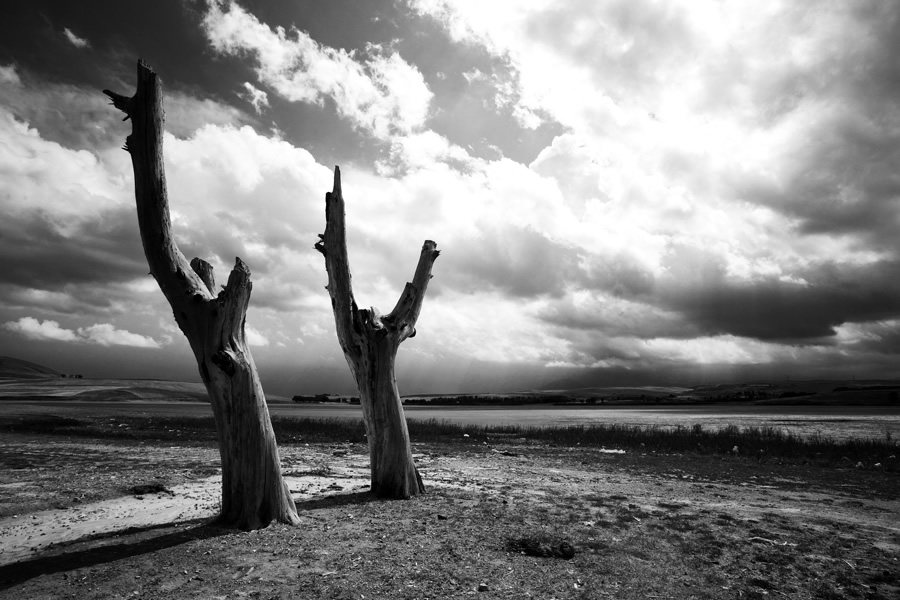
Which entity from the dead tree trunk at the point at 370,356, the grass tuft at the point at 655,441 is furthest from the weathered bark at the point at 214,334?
the grass tuft at the point at 655,441

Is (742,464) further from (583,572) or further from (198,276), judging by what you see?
(198,276)

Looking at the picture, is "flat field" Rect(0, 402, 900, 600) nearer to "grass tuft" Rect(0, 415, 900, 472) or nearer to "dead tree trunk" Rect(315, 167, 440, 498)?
"dead tree trunk" Rect(315, 167, 440, 498)

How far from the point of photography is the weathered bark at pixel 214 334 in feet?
23.1

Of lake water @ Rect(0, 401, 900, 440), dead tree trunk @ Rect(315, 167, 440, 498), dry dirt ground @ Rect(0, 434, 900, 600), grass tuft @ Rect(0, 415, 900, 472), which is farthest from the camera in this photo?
lake water @ Rect(0, 401, 900, 440)

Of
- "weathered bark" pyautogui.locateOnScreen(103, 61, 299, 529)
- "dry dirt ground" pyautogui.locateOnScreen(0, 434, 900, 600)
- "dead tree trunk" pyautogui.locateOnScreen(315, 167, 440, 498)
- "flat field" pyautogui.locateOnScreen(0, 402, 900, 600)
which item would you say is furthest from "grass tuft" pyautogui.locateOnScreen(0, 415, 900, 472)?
"weathered bark" pyautogui.locateOnScreen(103, 61, 299, 529)

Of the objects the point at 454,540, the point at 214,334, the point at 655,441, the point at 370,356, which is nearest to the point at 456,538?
the point at 454,540

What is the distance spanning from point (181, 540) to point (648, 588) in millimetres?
5591

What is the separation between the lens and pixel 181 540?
6512 mm

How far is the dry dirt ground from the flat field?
0.10 ft

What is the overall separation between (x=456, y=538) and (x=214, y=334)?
4.32 metres

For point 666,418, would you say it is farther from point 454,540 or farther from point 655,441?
point 454,540

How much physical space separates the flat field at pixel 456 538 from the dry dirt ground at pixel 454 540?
0.03 m

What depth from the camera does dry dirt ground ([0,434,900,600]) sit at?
213 inches

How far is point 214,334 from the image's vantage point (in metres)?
7.11
